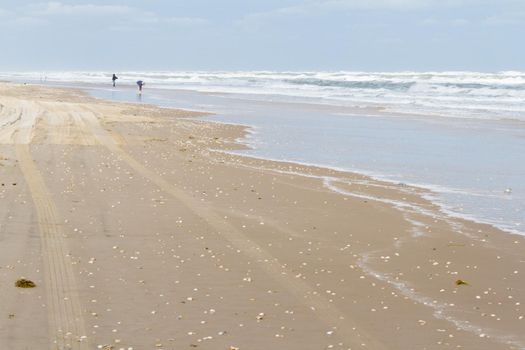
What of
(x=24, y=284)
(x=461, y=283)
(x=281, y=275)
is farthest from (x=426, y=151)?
(x=24, y=284)

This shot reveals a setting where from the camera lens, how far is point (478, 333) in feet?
20.5

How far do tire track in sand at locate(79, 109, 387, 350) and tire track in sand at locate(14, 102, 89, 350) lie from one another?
193 centimetres

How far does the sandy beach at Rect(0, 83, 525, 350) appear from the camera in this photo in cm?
611

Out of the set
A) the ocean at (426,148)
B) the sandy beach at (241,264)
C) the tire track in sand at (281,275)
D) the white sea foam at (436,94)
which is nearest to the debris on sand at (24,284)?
the sandy beach at (241,264)

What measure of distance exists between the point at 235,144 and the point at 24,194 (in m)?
10.00

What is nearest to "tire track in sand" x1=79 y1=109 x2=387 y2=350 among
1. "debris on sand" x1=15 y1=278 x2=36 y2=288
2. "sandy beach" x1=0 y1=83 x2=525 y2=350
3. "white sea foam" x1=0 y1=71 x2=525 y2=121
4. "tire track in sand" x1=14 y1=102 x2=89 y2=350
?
"sandy beach" x1=0 y1=83 x2=525 y2=350

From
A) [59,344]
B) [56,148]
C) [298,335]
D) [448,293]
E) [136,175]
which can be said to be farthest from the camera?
[56,148]

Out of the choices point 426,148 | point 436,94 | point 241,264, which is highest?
point 241,264

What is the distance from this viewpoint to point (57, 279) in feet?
24.0

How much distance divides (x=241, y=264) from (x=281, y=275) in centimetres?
54

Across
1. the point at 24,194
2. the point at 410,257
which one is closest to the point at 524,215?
the point at 410,257

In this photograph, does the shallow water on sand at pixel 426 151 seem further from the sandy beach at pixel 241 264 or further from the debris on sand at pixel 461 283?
the debris on sand at pixel 461 283

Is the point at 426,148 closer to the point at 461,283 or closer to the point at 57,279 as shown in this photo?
the point at 461,283

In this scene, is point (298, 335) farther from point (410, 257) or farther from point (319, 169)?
point (319, 169)
